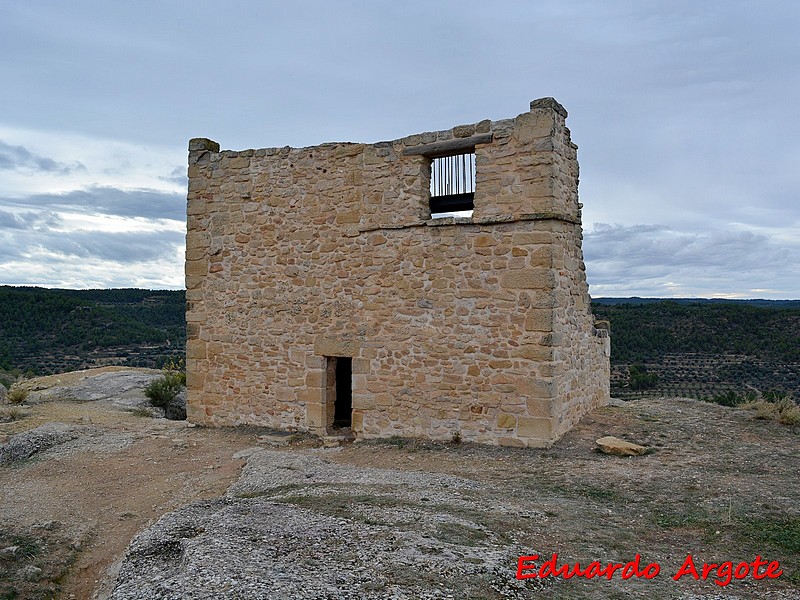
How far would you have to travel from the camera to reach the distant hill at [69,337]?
23.5 metres

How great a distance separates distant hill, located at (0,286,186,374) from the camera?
23.5 meters

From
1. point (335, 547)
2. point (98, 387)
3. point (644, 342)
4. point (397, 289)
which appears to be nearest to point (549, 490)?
point (335, 547)

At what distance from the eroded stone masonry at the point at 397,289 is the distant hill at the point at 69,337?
14.9m

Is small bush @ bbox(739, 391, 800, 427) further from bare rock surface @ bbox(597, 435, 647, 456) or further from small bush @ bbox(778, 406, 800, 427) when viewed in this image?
bare rock surface @ bbox(597, 435, 647, 456)

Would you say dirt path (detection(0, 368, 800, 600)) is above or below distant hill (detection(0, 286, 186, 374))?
below

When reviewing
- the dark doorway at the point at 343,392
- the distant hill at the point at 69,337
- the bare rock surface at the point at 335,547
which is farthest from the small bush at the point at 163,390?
the distant hill at the point at 69,337

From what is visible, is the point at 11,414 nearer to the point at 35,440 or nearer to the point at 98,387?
the point at 98,387

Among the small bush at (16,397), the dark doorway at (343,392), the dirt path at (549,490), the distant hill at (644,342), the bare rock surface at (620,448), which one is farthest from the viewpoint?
the distant hill at (644,342)

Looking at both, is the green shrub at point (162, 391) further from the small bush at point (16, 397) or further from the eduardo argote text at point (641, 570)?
the eduardo argote text at point (641, 570)

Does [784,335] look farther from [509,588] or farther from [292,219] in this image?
[509,588]

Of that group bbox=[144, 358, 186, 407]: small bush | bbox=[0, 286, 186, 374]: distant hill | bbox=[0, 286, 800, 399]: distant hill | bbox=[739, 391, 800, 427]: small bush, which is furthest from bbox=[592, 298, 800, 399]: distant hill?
bbox=[0, 286, 186, 374]: distant hill

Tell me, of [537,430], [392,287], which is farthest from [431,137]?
[537,430]

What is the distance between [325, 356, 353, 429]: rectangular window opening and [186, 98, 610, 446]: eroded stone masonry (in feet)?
0.11

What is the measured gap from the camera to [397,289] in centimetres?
903
